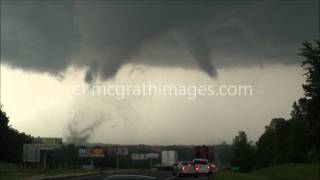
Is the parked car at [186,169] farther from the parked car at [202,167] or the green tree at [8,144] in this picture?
the green tree at [8,144]

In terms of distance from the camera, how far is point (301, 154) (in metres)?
134

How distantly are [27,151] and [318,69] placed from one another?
6374cm

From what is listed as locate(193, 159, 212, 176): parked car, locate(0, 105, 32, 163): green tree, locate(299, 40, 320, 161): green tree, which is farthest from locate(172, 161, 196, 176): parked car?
locate(0, 105, 32, 163): green tree

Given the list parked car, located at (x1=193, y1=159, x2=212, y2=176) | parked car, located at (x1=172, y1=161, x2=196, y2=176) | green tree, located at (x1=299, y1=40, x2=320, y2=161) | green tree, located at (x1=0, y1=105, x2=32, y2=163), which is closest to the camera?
parked car, located at (x1=172, y1=161, x2=196, y2=176)

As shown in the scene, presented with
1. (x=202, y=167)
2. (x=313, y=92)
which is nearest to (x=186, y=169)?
(x=202, y=167)

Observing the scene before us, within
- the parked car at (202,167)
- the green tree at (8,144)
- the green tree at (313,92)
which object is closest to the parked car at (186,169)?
the parked car at (202,167)

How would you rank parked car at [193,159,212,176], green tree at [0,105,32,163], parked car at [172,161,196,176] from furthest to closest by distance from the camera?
green tree at [0,105,32,163], parked car at [193,159,212,176], parked car at [172,161,196,176]

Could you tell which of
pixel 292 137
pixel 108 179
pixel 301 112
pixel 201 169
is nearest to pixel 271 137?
pixel 301 112

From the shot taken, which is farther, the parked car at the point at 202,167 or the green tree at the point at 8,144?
the green tree at the point at 8,144

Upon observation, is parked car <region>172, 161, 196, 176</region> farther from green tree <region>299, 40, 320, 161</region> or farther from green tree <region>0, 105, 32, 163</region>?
green tree <region>0, 105, 32, 163</region>

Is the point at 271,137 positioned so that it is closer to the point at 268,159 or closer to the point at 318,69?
the point at 268,159

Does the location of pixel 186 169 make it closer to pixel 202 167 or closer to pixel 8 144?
pixel 202 167

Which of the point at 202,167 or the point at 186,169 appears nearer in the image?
the point at 186,169

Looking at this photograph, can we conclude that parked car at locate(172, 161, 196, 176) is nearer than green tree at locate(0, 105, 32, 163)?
Yes
